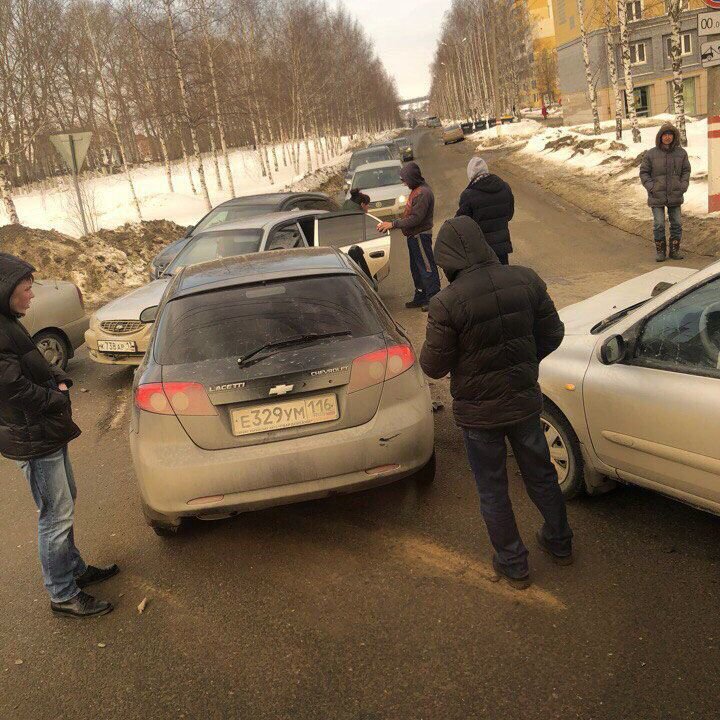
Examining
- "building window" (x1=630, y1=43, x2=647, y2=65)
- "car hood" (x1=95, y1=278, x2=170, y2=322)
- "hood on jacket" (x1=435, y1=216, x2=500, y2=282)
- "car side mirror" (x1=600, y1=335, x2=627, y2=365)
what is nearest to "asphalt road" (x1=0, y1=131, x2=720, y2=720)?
"car side mirror" (x1=600, y1=335, x2=627, y2=365)

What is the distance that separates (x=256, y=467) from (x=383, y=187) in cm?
1586

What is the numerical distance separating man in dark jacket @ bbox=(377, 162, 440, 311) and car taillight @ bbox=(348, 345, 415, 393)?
487 centimetres

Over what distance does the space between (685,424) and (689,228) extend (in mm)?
9651

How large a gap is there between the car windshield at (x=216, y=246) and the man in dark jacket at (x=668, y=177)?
5724 millimetres

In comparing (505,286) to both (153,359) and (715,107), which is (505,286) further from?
(715,107)

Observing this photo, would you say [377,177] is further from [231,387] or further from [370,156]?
[231,387]

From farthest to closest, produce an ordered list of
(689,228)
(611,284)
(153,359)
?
(689,228) → (611,284) → (153,359)

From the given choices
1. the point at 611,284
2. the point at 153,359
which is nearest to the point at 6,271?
the point at 153,359

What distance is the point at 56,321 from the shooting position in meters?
8.17

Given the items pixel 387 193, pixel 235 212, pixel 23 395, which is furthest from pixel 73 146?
pixel 23 395

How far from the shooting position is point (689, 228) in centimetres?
1141

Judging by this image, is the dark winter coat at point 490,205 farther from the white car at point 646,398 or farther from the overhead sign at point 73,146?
the overhead sign at point 73,146

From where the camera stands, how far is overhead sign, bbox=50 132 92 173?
43.4 ft

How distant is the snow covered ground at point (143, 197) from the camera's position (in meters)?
29.0
